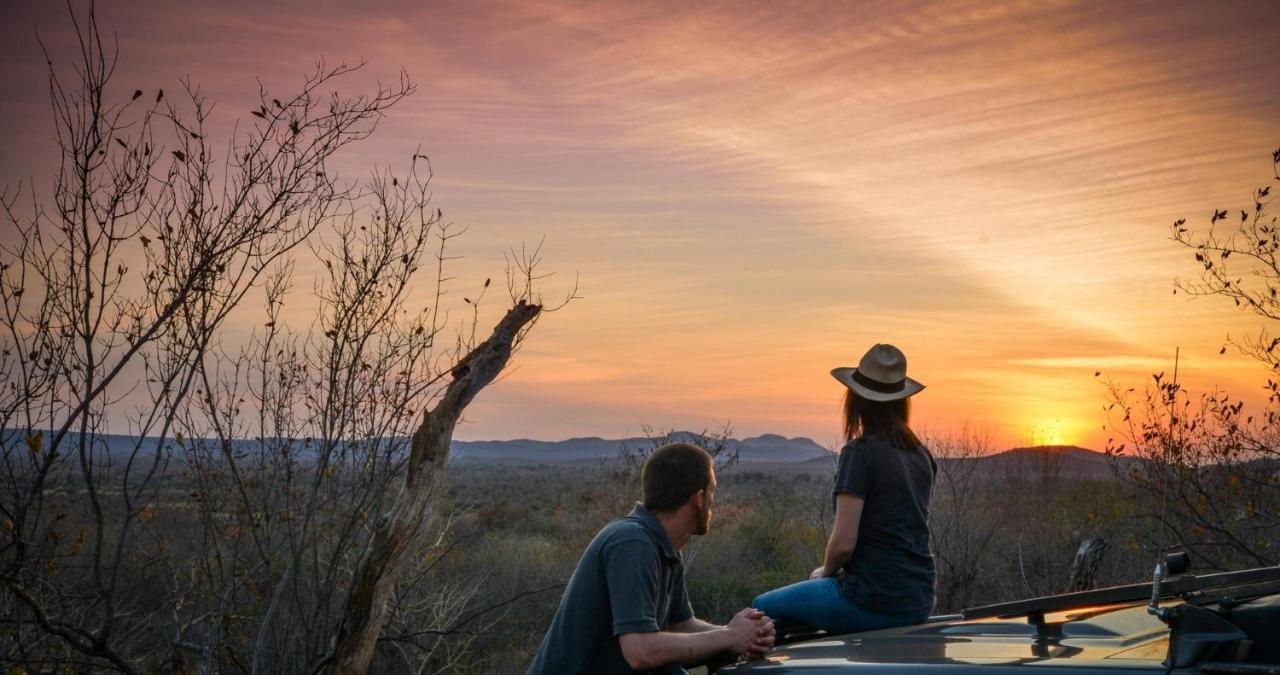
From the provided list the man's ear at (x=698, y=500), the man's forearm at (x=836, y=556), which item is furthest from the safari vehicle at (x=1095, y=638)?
the man's forearm at (x=836, y=556)

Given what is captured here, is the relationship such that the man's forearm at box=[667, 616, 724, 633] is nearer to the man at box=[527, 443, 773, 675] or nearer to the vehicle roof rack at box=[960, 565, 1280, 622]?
the man at box=[527, 443, 773, 675]

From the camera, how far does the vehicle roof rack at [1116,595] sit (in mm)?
2928

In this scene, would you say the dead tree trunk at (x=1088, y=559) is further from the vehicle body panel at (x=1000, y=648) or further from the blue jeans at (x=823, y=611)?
the vehicle body panel at (x=1000, y=648)

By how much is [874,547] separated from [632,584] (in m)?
1.65

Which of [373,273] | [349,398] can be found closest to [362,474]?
[349,398]

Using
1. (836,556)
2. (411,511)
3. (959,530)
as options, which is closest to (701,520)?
(836,556)

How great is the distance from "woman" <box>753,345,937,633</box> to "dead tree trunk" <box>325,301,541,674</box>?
8.70 ft

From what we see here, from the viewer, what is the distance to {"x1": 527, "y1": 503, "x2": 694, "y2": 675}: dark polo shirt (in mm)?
3400

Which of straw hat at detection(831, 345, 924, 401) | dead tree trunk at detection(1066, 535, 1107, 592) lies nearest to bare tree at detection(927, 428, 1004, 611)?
dead tree trunk at detection(1066, 535, 1107, 592)

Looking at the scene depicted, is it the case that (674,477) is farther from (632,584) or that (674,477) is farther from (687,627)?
(687,627)

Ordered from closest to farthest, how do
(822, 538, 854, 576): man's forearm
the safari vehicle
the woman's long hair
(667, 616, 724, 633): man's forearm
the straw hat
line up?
the safari vehicle < (667, 616, 724, 633): man's forearm < (822, 538, 854, 576): man's forearm < the woman's long hair < the straw hat

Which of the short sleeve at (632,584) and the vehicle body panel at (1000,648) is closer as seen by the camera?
the vehicle body panel at (1000,648)

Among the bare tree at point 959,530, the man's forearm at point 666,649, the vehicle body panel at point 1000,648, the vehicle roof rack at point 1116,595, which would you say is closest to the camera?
the vehicle body panel at point 1000,648

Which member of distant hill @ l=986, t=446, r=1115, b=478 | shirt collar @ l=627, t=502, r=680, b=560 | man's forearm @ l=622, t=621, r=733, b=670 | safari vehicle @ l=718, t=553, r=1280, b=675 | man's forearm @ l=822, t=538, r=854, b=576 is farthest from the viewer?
distant hill @ l=986, t=446, r=1115, b=478
